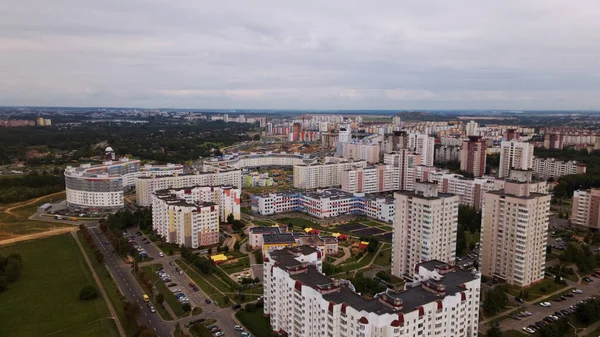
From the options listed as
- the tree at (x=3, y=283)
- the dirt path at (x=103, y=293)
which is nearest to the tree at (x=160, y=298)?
the dirt path at (x=103, y=293)

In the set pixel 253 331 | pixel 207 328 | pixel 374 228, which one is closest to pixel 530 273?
pixel 374 228

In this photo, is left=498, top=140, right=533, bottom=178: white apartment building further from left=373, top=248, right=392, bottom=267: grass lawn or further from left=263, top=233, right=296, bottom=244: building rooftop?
left=263, top=233, right=296, bottom=244: building rooftop

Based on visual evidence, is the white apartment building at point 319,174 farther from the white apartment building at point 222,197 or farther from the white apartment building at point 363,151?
the white apartment building at point 222,197

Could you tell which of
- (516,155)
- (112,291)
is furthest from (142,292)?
(516,155)

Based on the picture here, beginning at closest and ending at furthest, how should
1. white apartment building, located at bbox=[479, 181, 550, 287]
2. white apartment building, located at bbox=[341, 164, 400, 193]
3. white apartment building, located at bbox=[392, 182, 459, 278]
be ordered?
white apartment building, located at bbox=[392, 182, 459, 278] → white apartment building, located at bbox=[479, 181, 550, 287] → white apartment building, located at bbox=[341, 164, 400, 193]

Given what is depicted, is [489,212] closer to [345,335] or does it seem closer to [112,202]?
[345,335]

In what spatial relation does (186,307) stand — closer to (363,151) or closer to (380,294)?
(380,294)

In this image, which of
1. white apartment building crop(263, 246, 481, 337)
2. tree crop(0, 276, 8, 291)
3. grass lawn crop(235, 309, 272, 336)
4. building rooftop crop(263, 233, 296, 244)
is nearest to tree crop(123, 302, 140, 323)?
grass lawn crop(235, 309, 272, 336)
